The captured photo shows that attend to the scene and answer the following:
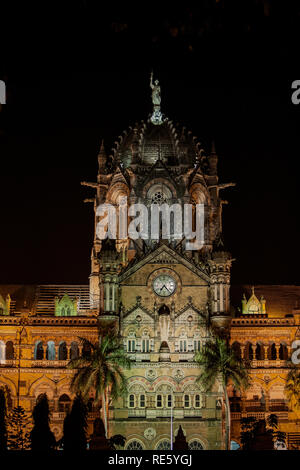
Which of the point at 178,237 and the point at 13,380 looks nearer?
the point at 13,380

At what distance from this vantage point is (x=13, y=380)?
2854 inches

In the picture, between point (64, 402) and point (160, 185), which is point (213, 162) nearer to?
point (160, 185)

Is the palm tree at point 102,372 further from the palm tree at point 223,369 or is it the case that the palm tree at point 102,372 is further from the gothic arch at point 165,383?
the palm tree at point 223,369

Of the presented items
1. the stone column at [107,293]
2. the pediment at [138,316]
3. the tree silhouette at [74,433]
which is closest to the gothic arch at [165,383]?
the pediment at [138,316]

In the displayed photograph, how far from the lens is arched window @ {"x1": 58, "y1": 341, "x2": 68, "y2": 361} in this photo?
242 ft

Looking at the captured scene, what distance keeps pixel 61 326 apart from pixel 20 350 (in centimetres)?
409

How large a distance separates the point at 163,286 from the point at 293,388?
13999 millimetres

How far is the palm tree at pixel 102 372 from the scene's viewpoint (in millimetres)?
63906

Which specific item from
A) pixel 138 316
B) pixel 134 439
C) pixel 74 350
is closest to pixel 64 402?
pixel 74 350

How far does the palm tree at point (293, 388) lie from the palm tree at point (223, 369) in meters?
6.89

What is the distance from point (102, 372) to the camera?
64.1 m

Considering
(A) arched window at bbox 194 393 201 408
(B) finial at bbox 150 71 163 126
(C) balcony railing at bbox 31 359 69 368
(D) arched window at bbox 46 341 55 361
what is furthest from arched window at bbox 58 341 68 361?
(B) finial at bbox 150 71 163 126
